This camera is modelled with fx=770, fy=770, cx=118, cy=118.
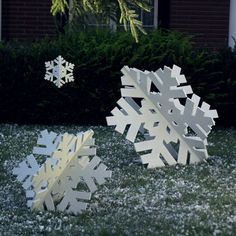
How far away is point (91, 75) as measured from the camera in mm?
12492

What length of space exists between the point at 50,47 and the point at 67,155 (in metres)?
6.11

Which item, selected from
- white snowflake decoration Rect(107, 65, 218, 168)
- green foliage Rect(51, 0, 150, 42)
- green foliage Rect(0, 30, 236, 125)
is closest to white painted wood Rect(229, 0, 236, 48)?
green foliage Rect(0, 30, 236, 125)

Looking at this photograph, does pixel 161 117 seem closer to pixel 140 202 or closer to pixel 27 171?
pixel 140 202

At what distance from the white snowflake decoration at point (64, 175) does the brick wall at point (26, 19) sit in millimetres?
8197

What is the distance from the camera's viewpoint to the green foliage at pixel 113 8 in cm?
531

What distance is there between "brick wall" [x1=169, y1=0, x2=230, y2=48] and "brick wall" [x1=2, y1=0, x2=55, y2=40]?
2430mm

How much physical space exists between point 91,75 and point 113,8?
665cm

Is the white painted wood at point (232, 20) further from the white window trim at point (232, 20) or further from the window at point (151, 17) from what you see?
the window at point (151, 17)

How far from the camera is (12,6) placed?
1494cm

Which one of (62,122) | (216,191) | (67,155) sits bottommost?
(62,122)

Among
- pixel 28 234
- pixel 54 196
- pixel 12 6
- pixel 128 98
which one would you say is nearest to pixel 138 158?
pixel 128 98

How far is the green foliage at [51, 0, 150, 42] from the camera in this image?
17.4 ft

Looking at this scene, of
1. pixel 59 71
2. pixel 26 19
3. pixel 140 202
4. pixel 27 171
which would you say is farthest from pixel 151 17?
pixel 27 171

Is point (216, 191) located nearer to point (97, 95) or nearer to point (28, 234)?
point (28, 234)
